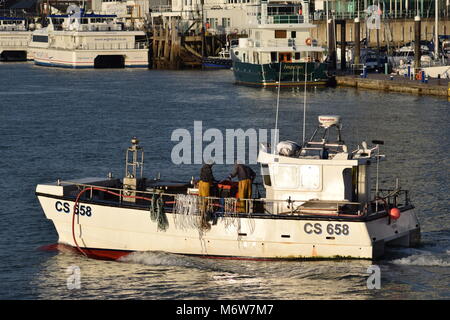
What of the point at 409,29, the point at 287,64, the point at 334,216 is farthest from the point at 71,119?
the point at 409,29

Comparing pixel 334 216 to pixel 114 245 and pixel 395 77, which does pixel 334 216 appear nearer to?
pixel 114 245

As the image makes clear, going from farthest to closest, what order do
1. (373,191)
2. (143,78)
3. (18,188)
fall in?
(143,78)
(18,188)
(373,191)

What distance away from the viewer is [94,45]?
355ft

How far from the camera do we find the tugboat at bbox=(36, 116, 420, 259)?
78.0 feet

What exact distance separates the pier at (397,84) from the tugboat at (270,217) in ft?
130

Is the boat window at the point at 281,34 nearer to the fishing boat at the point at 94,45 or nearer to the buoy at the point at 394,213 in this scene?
the fishing boat at the point at 94,45

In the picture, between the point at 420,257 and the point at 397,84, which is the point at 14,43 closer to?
the point at 397,84

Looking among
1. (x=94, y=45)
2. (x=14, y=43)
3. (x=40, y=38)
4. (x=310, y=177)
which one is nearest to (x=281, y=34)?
(x=94, y=45)

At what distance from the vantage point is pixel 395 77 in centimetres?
7356

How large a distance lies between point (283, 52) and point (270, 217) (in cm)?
5344

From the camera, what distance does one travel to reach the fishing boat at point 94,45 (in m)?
108

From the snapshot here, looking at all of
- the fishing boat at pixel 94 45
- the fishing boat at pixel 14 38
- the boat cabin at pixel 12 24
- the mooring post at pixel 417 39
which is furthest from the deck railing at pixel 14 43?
the mooring post at pixel 417 39

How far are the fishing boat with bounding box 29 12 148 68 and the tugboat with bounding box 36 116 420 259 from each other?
82935 mm
